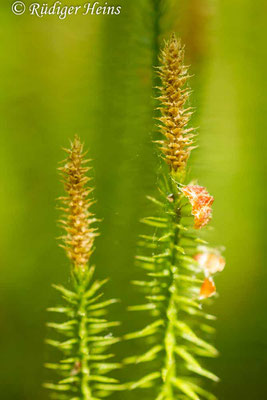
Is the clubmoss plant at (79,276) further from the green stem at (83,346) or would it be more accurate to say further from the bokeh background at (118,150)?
the bokeh background at (118,150)

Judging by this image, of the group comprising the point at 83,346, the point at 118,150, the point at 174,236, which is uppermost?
the point at 118,150

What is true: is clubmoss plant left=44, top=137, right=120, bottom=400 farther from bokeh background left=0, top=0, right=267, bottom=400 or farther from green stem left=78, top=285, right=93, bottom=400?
bokeh background left=0, top=0, right=267, bottom=400

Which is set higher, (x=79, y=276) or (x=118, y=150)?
(x=118, y=150)

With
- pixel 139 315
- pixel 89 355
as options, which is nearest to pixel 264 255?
pixel 139 315

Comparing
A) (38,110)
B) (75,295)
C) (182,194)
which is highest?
(38,110)

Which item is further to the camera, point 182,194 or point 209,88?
point 209,88

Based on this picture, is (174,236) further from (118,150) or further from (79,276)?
(118,150)

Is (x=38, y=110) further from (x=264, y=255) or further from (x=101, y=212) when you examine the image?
(x=264, y=255)

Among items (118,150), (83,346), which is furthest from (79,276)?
(118,150)
